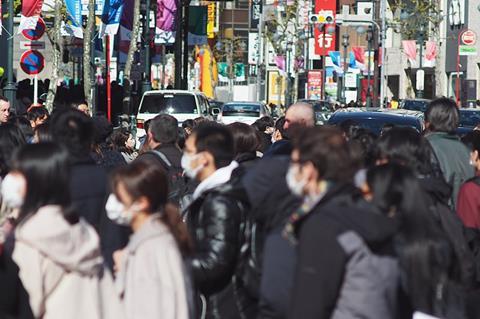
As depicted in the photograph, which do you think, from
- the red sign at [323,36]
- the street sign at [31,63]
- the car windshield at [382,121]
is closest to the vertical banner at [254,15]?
the red sign at [323,36]

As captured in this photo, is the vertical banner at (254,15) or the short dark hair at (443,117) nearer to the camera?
the short dark hair at (443,117)

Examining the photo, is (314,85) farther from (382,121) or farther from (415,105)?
(382,121)

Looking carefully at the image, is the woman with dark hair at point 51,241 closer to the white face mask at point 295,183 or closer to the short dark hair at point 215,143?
the white face mask at point 295,183

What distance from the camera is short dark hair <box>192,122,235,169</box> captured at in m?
7.03

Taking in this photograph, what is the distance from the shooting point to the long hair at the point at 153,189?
19.7ft

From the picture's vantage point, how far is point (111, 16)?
36812 mm

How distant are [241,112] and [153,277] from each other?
34.9 m

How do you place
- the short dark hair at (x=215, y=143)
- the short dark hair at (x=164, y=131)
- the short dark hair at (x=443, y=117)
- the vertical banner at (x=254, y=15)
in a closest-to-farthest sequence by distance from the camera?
the short dark hair at (x=215, y=143) → the short dark hair at (x=443, y=117) → the short dark hair at (x=164, y=131) → the vertical banner at (x=254, y=15)

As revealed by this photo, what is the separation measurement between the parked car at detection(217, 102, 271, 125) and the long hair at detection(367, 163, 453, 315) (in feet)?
110

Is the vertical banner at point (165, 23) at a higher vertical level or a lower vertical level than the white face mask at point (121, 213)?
higher

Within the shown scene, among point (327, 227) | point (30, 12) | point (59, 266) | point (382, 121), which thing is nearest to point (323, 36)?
point (30, 12)

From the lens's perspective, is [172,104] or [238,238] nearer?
[238,238]

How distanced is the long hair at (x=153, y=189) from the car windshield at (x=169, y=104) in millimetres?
26181

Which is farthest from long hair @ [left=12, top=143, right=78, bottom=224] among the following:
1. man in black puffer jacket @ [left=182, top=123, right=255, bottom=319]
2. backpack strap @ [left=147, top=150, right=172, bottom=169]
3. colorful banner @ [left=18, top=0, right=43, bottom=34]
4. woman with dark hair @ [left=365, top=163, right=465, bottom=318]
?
colorful banner @ [left=18, top=0, right=43, bottom=34]
